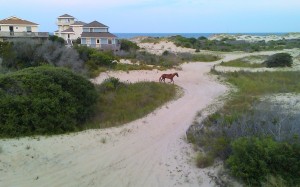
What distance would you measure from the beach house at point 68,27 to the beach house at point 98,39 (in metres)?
5.03

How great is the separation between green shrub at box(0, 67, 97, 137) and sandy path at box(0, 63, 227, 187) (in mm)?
632

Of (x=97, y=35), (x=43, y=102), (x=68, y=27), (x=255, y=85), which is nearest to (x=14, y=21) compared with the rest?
(x=97, y=35)

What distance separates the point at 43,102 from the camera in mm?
10945

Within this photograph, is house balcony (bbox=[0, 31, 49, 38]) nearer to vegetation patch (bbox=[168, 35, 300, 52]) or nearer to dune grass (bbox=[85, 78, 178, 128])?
dune grass (bbox=[85, 78, 178, 128])

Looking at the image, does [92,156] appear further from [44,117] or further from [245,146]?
[245,146]

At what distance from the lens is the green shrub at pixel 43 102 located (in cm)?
1068

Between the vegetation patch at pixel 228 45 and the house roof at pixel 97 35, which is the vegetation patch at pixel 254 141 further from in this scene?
the vegetation patch at pixel 228 45

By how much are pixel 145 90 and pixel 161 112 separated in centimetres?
342

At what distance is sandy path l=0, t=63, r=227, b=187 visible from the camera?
24.8ft

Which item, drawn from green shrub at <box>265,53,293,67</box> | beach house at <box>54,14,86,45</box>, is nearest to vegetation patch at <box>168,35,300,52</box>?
beach house at <box>54,14,86,45</box>

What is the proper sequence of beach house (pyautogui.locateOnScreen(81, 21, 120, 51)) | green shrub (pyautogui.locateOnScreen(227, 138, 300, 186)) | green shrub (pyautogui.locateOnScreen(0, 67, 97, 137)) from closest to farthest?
1. green shrub (pyautogui.locateOnScreen(227, 138, 300, 186))
2. green shrub (pyautogui.locateOnScreen(0, 67, 97, 137))
3. beach house (pyautogui.locateOnScreen(81, 21, 120, 51))

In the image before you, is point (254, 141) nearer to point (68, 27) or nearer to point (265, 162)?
point (265, 162)

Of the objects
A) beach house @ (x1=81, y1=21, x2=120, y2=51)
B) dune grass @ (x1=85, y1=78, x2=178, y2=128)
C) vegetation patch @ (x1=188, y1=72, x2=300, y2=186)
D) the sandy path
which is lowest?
the sandy path

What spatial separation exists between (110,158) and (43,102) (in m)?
3.61
